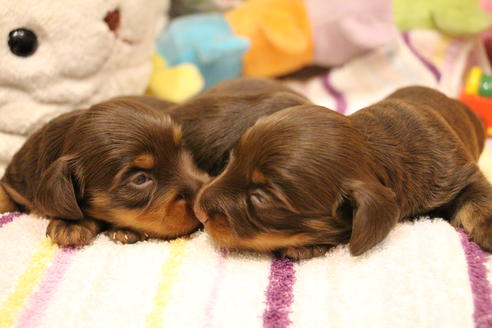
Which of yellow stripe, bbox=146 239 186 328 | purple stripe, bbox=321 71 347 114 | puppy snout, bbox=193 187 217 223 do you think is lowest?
purple stripe, bbox=321 71 347 114

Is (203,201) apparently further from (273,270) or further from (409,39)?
(409,39)

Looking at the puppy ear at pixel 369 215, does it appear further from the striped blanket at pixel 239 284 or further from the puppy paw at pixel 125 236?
the puppy paw at pixel 125 236

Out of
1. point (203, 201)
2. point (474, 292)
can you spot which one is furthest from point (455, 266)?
point (203, 201)

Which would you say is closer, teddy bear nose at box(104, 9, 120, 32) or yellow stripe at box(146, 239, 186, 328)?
yellow stripe at box(146, 239, 186, 328)

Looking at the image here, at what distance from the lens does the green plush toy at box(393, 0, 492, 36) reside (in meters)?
4.54

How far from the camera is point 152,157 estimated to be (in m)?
2.50

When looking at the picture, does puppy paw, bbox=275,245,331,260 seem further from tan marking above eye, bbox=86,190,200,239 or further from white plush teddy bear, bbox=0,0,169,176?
white plush teddy bear, bbox=0,0,169,176

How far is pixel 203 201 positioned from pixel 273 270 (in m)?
0.39

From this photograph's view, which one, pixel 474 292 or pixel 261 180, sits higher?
pixel 261 180

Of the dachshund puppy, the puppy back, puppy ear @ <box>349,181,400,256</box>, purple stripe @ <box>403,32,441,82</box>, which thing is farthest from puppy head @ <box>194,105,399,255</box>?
purple stripe @ <box>403,32,441,82</box>

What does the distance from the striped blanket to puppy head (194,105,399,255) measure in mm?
115

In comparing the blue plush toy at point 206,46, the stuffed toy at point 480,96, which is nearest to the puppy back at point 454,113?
the stuffed toy at point 480,96

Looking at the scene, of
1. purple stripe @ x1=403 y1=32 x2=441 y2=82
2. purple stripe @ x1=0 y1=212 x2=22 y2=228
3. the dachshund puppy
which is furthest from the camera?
purple stripe @ x1=403 y1=32 x2=441 y2=82

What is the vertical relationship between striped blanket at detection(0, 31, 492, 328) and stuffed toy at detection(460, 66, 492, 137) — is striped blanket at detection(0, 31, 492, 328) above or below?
above
